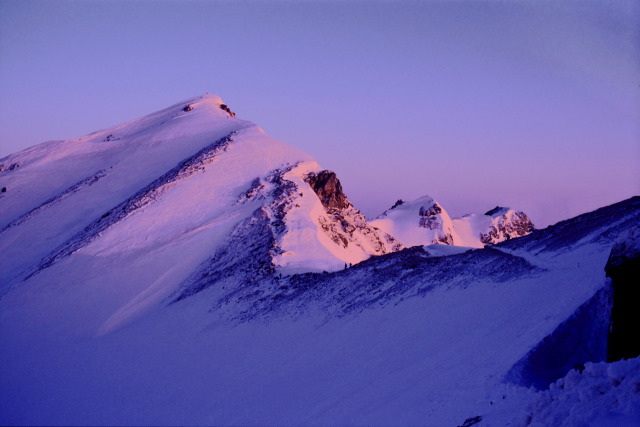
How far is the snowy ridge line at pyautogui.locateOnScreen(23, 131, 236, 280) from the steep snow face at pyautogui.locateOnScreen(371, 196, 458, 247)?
27.8 metres

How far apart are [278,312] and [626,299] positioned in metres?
16.8

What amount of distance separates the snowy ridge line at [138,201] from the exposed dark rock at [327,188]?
10.1 metres

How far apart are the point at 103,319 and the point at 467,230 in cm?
6019

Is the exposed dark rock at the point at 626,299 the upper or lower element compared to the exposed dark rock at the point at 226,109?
lower

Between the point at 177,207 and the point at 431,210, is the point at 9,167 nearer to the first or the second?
the point at 177,207

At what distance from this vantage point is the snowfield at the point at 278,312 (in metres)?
11.2

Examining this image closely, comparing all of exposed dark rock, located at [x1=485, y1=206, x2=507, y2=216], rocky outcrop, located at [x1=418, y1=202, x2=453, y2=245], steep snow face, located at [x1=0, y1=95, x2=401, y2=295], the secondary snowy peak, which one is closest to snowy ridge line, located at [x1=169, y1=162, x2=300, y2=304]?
steep snow face, located at [x1=0, y1=95, x2=401, y2=295]

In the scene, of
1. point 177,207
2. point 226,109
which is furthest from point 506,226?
point 177,207

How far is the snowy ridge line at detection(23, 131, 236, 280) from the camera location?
3800 centimetres

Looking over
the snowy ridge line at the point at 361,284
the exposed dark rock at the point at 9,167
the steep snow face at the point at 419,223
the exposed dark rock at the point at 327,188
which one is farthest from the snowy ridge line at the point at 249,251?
the exposed dark rock at the point at 9,167

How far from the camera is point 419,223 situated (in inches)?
2741

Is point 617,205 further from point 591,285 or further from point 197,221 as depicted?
point 197,221

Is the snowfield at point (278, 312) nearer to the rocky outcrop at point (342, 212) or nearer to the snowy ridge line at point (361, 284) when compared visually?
the snowy ridge line at point (361, 284)

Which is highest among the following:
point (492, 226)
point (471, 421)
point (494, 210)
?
point (471, 421)
